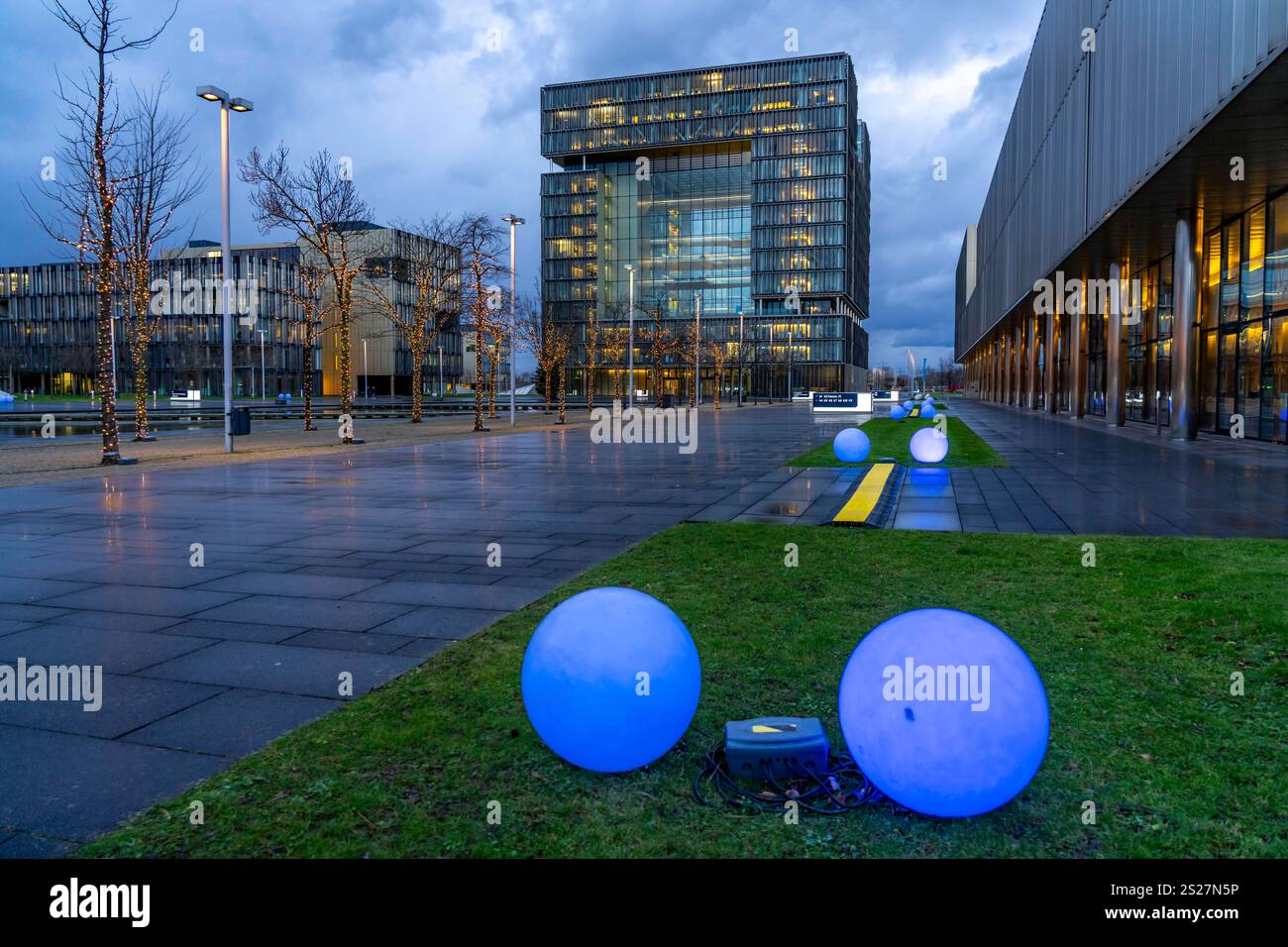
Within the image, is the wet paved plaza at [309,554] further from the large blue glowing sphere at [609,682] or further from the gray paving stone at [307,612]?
the large blue glowing sphere at [609,682]

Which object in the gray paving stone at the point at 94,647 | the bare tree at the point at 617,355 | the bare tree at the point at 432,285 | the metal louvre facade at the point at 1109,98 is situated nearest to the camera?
the gray paving stone at the point at 94,647

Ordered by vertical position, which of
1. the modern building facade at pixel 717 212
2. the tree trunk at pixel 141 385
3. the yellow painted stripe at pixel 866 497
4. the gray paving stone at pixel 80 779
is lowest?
the gray paving stone at pixel 80 779

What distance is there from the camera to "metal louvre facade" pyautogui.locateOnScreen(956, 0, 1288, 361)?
16.5 m

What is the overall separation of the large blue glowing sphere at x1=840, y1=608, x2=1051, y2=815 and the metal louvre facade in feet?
49.0

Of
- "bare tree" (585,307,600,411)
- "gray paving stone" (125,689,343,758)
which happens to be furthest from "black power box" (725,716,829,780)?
"bare tree" (585,307,600,411)

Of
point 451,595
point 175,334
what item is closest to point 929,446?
point 451,595

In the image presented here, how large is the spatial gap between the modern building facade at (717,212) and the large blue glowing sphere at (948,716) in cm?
11226

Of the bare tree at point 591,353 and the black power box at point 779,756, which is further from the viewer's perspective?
the bare tree at point 591,353

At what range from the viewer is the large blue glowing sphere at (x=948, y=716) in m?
3.47

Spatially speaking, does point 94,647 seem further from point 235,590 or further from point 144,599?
point 235,590

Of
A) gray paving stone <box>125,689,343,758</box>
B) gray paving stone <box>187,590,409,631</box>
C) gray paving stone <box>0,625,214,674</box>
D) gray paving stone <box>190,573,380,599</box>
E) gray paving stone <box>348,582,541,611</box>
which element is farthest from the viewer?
gray paving stone <box>190,573,380,599</box>

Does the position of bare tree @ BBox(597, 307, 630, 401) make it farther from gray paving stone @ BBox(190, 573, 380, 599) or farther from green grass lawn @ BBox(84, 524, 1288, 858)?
green grass lawn @ BBox(84, 524, 1288, 858)

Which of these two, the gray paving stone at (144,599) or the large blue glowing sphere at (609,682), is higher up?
the large blue glowing sphere at (609,682)

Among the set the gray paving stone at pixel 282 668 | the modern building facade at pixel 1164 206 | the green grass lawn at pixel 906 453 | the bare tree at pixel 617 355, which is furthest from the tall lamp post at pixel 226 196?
the bare tree at pixel 617 355
